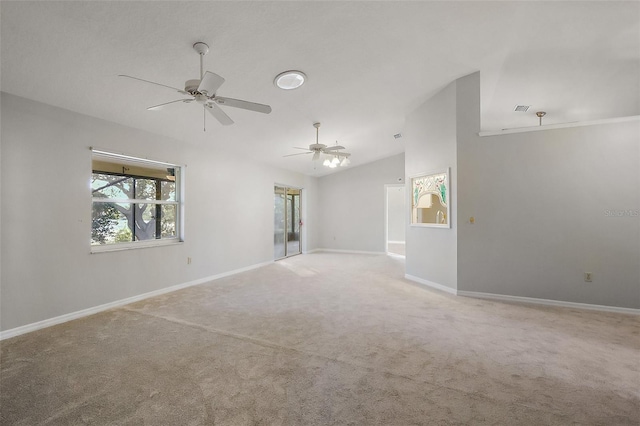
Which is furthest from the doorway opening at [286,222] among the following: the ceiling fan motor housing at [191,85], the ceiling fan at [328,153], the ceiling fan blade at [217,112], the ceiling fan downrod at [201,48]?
the ceiling fan motor housing at [191,85]

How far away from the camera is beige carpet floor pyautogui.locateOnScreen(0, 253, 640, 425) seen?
173cm

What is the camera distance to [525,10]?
279cm

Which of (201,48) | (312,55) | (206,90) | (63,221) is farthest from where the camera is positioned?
(63,221)

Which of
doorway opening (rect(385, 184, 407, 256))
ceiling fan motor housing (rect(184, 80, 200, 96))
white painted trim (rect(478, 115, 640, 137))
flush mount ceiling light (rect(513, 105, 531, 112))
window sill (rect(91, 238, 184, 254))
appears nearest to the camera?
ceiling fan motor housing (rect(184, 80, 200, 96))

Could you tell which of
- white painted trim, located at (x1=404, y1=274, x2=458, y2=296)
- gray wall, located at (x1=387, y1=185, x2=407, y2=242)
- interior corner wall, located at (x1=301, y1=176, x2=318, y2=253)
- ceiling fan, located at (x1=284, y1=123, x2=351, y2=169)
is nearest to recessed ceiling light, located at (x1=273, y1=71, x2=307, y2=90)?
ceiling fan, located at (x1=284, y1=123, x2=351, y2=169)

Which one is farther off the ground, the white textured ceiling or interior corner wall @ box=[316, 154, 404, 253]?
the white textured ceiling

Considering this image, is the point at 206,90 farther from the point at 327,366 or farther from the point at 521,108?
the point at 521,108

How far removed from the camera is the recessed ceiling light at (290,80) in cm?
315

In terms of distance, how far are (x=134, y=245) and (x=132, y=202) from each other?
657 mm

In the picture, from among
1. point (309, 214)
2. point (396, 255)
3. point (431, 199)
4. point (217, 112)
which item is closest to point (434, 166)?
point (431, 199)

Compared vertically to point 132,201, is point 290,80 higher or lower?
higher

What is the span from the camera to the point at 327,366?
7.36 ft

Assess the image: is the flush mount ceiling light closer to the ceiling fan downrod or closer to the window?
the ceiling fan downrod

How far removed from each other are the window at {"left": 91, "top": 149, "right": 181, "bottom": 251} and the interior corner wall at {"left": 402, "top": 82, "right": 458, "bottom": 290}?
436 cm
